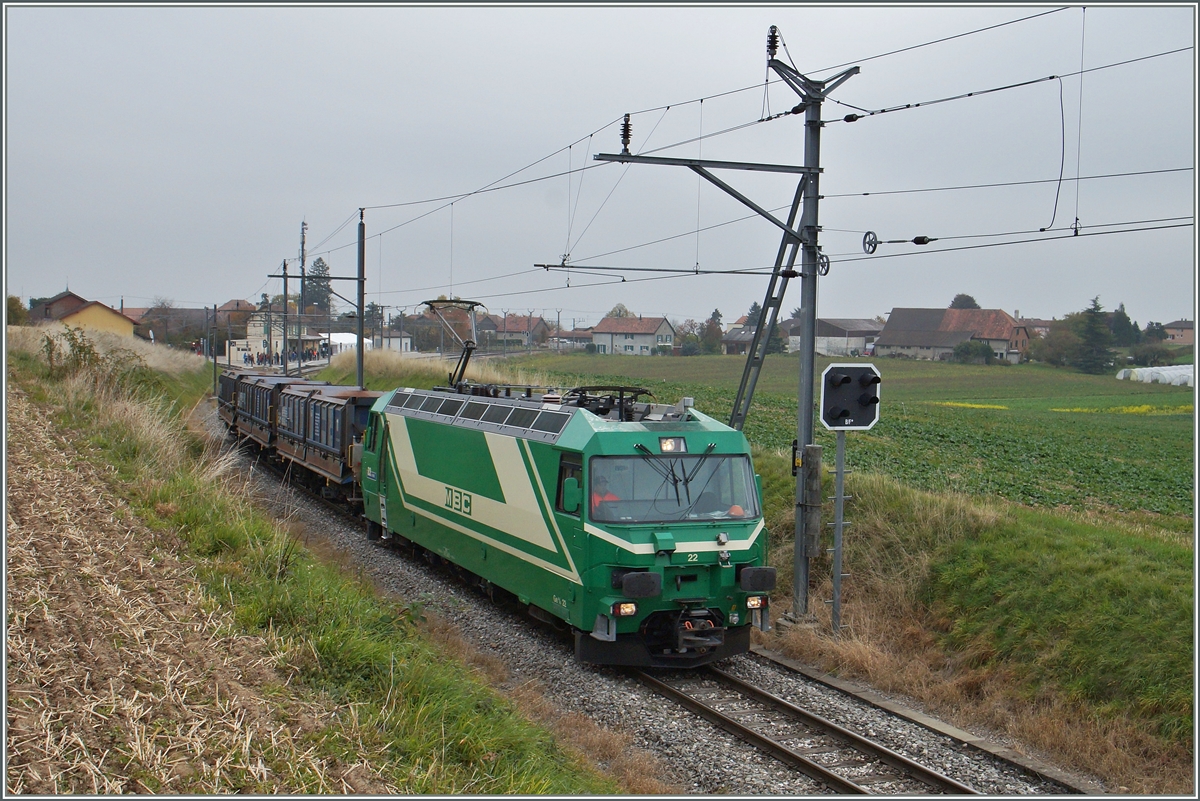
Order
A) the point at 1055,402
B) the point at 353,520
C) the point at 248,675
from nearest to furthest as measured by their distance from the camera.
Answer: the point at 248,675 < the point at 353,520 < the point at 1055,402

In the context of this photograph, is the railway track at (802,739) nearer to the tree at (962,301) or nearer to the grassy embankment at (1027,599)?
the grassy embankment at (1027,599)

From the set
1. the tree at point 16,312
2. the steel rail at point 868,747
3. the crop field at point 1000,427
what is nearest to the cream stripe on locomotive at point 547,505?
the steel rail at point 868,747

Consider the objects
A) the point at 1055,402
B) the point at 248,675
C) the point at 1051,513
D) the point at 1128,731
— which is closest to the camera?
the point at 248,675

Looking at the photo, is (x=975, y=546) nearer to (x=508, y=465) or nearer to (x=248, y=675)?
(x=508, y=465)

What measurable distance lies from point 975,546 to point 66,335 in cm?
2460

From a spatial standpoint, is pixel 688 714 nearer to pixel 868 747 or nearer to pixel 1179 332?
pixel 868 747


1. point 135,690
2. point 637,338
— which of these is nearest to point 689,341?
point 637,338

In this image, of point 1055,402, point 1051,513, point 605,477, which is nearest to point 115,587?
point 605,477

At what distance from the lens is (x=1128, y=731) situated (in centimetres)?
847

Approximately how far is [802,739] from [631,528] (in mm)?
2735

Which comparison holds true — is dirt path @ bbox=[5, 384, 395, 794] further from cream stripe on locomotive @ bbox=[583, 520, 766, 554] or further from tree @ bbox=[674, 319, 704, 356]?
tree @ bbox=[674, 319, 704, 356]

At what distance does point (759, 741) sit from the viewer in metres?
8.52

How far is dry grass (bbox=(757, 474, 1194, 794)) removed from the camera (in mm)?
8242

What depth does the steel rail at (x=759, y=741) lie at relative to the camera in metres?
7.68
